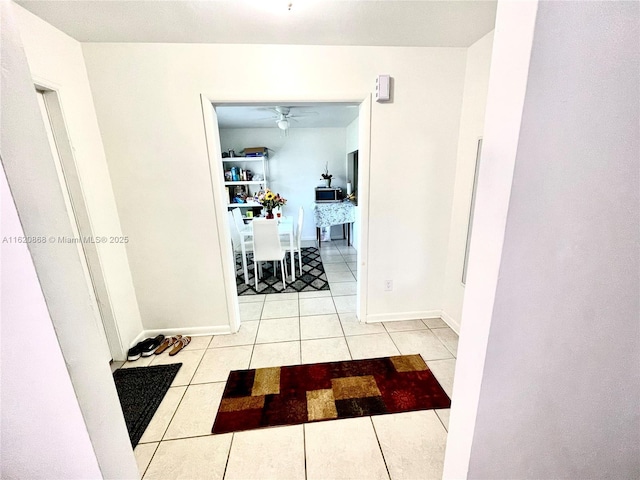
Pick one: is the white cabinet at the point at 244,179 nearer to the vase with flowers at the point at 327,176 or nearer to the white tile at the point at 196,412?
the vase with flowers at the point at 327,176

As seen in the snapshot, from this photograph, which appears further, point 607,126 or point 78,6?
point 78,6

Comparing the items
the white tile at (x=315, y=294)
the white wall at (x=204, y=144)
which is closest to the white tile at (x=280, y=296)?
the white tile at (x=315, y=294)

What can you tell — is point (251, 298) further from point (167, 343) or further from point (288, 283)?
point (167, 343)

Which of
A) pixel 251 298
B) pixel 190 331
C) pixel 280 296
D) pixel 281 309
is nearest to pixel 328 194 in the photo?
pixel 280 296

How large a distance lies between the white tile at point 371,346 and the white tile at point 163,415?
125cm

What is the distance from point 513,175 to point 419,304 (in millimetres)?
2104

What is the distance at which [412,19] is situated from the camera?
147 centimetres

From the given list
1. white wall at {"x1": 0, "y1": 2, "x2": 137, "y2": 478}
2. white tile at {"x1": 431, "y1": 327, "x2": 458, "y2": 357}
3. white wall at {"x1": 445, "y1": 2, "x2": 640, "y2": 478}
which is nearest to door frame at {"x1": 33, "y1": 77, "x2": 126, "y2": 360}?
white wall at {"x1": 0, "y1": 2, "x2": 137, "y2": 478}

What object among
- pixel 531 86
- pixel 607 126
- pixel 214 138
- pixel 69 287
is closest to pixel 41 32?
pixel 214 138

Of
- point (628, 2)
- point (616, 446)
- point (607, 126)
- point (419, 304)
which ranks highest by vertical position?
point (628, 2)

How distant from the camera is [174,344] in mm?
2053

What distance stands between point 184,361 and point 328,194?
3.52 metres

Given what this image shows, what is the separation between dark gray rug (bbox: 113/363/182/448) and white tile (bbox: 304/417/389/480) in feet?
3.16

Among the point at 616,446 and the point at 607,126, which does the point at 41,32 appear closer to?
→ the point at 607,126
